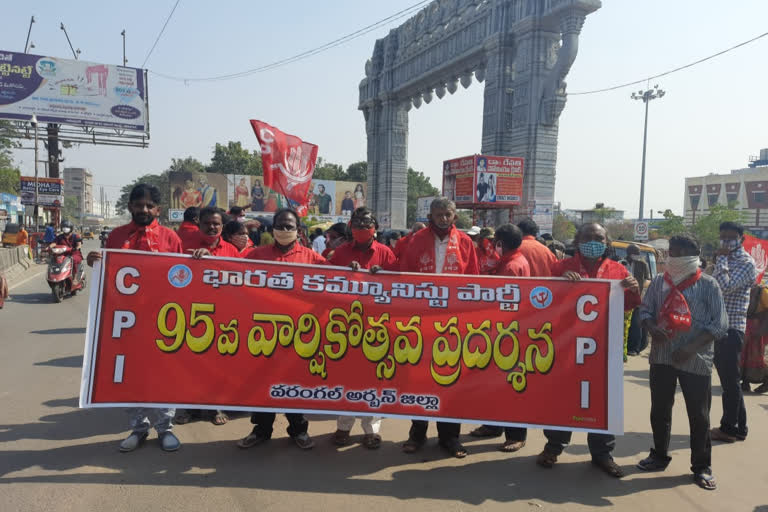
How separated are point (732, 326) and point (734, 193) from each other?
5944 cm

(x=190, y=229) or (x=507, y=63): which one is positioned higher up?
(x=507, y=63)

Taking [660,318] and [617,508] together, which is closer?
[617,508]

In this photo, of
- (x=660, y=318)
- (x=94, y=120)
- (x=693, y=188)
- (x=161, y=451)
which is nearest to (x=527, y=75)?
(x=660, y=318)

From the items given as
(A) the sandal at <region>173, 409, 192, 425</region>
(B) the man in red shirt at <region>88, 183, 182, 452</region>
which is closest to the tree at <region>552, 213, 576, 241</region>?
(A) the sandal at <region>173, 409, 192, 425</region>

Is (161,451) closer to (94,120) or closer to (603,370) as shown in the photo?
(603,370)

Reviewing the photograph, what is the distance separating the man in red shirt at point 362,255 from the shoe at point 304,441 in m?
0.21

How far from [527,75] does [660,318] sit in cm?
1831

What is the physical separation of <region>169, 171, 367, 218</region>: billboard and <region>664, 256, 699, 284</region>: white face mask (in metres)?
38.3

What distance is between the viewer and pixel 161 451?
389cm

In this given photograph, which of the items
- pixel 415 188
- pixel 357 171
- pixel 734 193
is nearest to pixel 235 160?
pixel 357 171

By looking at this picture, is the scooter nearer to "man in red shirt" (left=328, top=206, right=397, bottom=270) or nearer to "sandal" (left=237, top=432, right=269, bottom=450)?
"sandal" (left=237, top=432, right=269, bottom=450)

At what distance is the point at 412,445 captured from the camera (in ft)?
13.2

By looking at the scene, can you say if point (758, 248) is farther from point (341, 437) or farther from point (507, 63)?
point (507, 63)

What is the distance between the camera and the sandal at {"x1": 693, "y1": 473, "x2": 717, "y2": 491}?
11.8 ft
